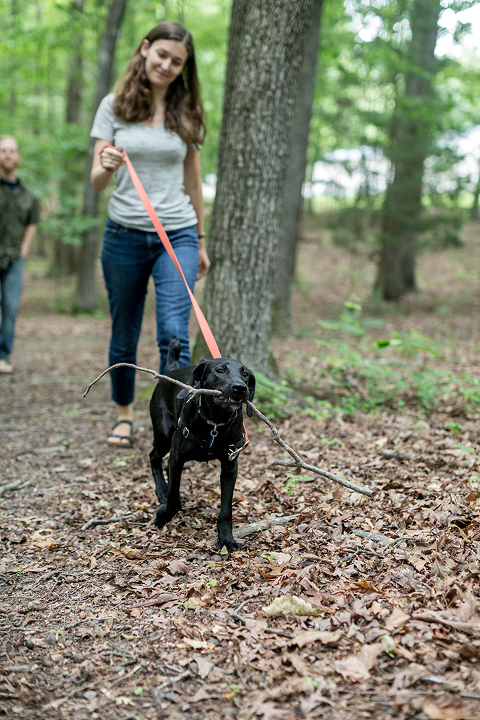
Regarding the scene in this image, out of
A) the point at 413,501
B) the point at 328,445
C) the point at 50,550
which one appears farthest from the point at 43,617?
the point at 328,445

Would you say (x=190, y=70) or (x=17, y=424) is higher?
(x=190, y=70)

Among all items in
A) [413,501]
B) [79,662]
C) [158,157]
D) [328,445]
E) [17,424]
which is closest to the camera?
[79,662]

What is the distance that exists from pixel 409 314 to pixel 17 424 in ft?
36.5

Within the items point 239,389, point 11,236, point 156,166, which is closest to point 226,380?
point 239,389

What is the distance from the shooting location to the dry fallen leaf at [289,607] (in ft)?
7.61

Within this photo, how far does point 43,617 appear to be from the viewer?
247 cm

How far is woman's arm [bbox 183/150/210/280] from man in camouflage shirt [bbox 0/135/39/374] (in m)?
3.77

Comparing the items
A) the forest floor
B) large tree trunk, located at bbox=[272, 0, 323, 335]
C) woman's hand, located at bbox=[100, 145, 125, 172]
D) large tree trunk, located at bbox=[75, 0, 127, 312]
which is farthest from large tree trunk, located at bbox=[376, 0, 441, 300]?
woman's hand, located at bbox=[100, 145, 125, 172]

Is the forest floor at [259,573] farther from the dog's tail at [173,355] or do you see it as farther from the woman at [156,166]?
the woman at [156,166]

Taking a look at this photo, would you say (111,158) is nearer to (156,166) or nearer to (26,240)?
(156,166)

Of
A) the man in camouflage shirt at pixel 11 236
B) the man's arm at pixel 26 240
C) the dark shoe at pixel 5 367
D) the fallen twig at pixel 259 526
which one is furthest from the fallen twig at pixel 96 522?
the man's arm at pixel 26 240

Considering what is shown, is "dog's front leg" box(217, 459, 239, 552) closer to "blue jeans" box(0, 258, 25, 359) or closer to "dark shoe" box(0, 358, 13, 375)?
"blue jeans" box(0, 258, 25, 359)

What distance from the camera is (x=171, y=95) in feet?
13.1

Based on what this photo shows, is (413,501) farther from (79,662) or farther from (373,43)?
(373,43)
